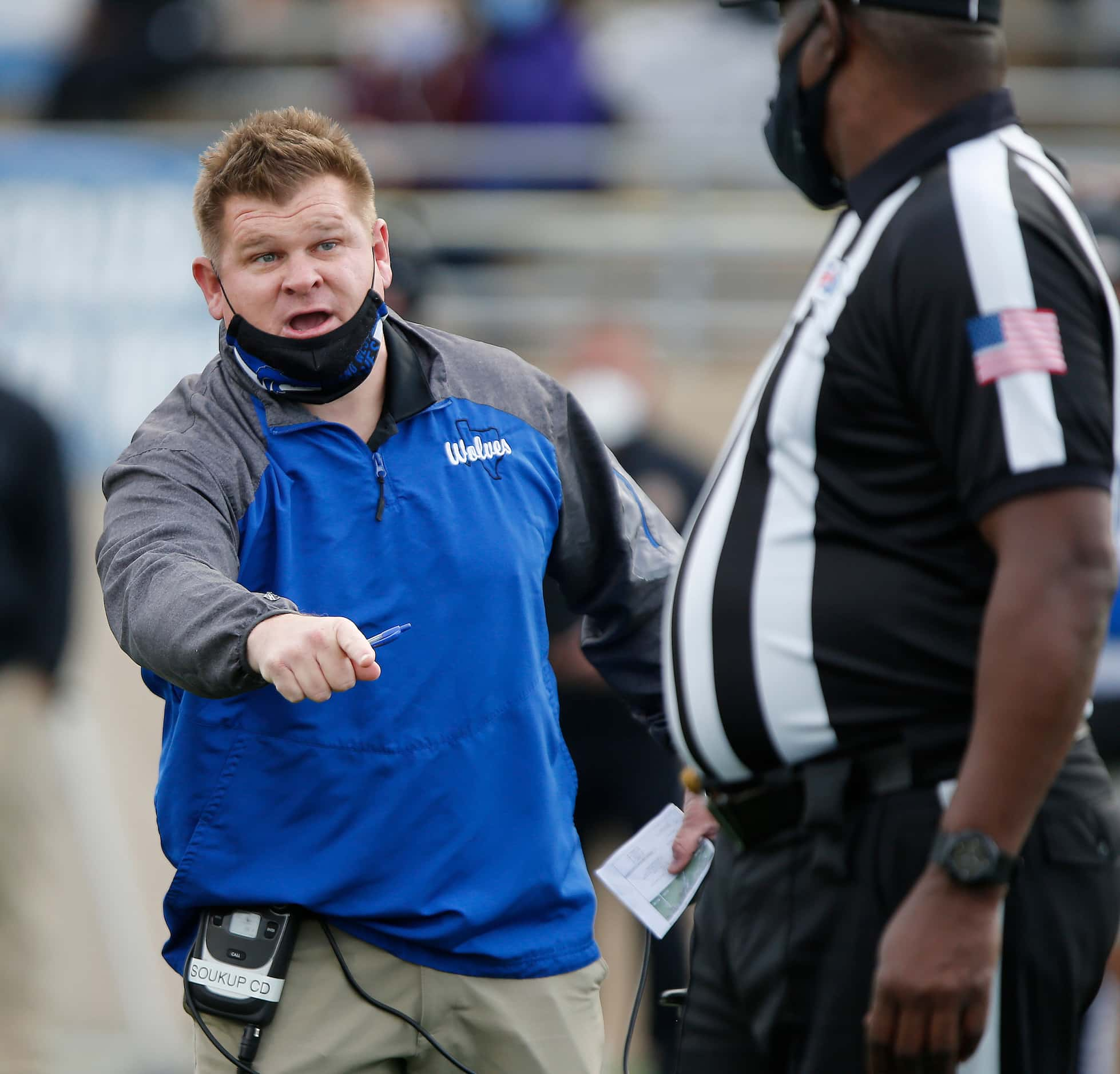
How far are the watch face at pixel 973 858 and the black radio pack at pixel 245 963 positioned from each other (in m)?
1.17

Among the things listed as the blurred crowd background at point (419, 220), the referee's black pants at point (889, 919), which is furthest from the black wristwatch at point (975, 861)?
the blurred crowd background at point (419, 220)

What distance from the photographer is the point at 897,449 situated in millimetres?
2260

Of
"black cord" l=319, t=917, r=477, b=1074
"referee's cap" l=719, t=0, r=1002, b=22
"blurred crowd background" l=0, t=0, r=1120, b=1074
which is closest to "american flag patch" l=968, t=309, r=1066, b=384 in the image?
"referee's cap" l=719, t=0, r=1002, b=22

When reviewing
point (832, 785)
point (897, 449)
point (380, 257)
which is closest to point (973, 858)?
point (832, 785)

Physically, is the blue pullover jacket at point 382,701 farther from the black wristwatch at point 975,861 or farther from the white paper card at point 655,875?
the black wristwatch at point 975,861

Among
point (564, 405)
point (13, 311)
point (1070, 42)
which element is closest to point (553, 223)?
point (13, 311)

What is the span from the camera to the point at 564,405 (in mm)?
3164

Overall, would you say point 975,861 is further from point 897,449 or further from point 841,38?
point 841,38

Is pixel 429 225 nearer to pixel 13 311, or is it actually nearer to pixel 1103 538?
pixel 13 311

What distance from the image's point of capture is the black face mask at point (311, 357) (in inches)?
111

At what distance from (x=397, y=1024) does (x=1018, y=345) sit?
59.0 inches

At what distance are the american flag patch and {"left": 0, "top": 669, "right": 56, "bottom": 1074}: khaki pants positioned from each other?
4521 millimetres

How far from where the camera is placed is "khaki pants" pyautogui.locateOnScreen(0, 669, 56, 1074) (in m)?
6.02

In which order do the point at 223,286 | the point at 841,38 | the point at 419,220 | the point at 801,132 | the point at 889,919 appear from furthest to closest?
the point at 419,220
the point at 223,286
the point at 801,132
the point at 841,38
the point at 889,919
